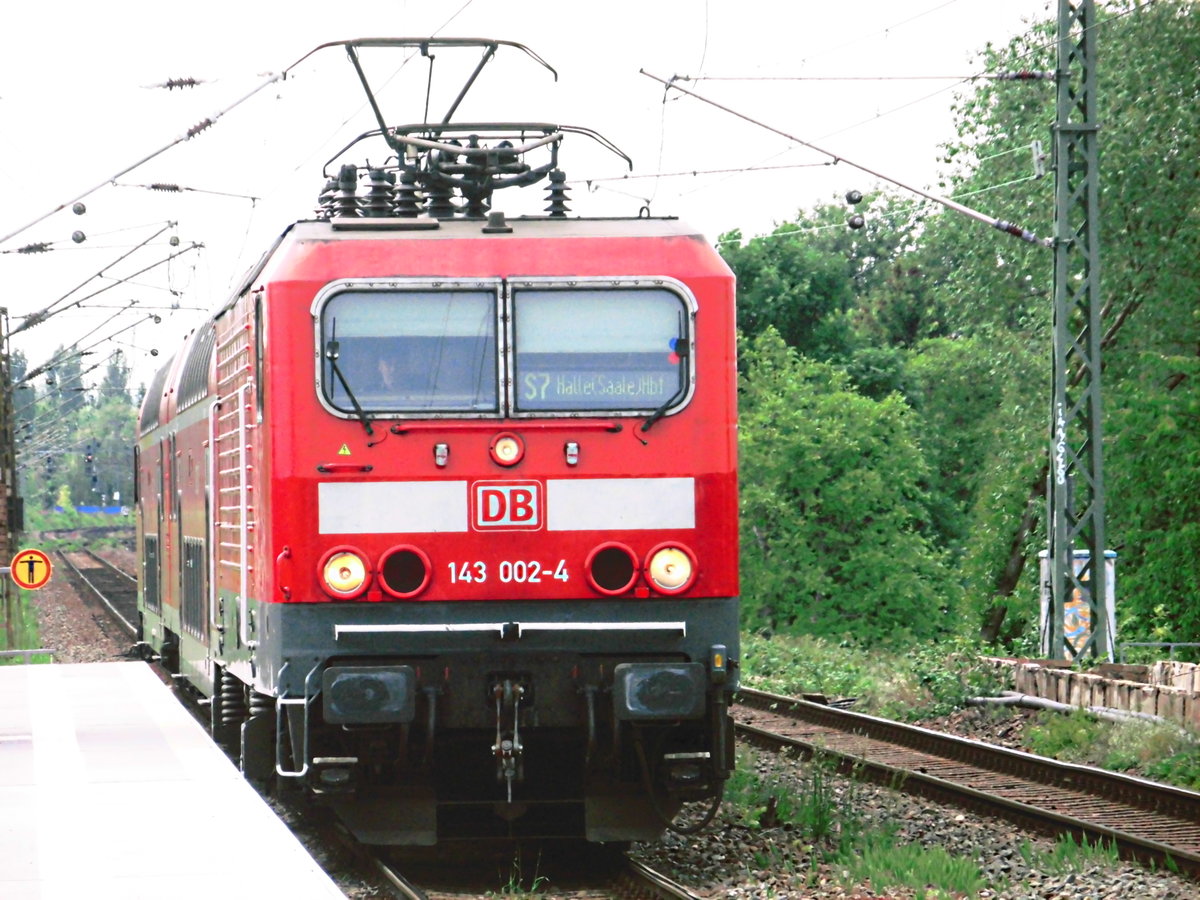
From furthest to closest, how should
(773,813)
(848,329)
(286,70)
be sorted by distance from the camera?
(848,329) < (286,70) < (773,813)

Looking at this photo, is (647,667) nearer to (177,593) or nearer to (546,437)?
(546,437)

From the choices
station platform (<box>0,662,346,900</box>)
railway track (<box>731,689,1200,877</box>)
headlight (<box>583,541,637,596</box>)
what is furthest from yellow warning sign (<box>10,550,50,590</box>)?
headlight (<box>583,541,637,596</box>)

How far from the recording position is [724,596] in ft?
30.2

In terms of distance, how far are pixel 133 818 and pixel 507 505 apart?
89.1 inches

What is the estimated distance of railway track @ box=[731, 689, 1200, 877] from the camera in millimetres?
10344

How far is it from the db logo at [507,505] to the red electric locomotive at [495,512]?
0.4 inches

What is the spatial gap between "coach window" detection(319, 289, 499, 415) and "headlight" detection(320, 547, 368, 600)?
0.67 m

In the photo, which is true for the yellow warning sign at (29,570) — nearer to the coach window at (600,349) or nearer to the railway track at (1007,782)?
the railway track at (1007,782)

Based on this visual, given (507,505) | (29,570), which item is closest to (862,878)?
(507,505)

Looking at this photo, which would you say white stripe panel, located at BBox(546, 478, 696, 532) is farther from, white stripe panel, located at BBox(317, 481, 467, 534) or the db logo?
white stripe panel, located at BBox(317, 481, 467, 534)

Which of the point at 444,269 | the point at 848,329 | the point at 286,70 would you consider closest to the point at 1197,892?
the point at 444,269

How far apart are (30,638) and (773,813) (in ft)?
77.2

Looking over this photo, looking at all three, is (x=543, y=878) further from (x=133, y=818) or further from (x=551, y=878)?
(x=133, y=818)

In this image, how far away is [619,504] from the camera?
916 centimetres
